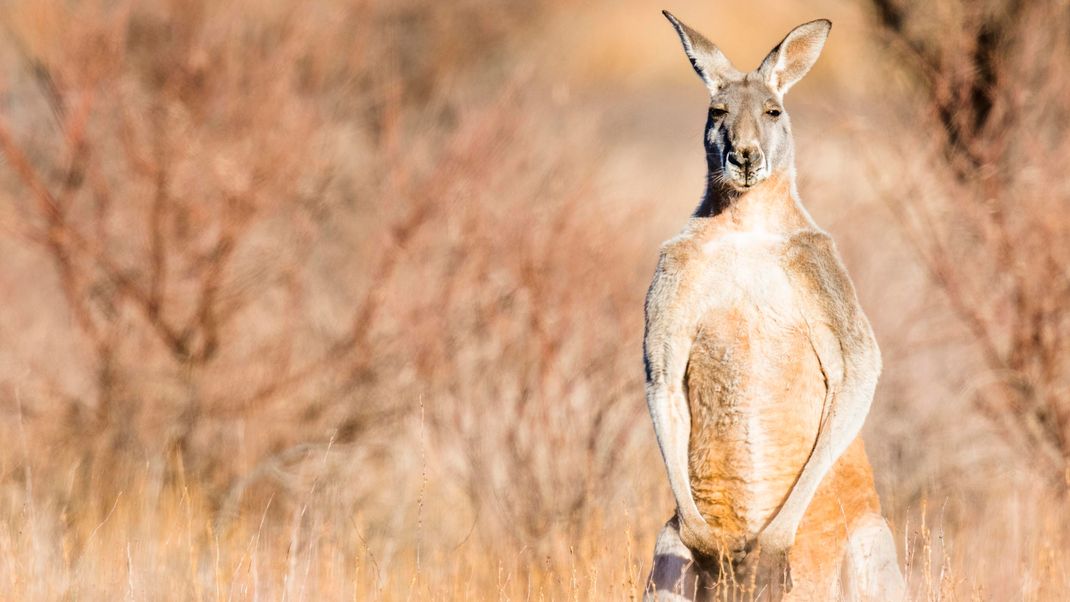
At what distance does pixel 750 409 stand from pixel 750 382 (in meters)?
0.08

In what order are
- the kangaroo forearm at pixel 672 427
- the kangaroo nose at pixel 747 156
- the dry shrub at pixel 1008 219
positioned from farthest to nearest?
the dry shrub at pixel 1008 219
the kangaroo forearm at pixel 672 427
the kangaroo nose at pixel 747 156

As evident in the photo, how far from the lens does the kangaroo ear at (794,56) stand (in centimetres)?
394

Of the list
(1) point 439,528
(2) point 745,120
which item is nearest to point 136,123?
(1) point 439,528

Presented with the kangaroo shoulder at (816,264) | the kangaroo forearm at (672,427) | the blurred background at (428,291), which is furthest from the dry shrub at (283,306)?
the kangaroo shoulder at (816,264)

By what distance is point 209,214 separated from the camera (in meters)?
7.18

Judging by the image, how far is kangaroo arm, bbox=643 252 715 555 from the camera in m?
3.74

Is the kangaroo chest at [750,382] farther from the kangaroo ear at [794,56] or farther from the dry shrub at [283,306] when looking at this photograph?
the dry shrub at [283,306]

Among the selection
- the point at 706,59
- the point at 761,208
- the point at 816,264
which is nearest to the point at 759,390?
the point at 816,264

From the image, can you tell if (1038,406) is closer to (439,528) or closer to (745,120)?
(439,528)

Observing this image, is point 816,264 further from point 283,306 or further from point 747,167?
point 283,306

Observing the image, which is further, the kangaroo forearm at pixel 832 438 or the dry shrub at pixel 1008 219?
the dry shrub at pixel 1008 219

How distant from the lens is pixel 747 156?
12.0ft

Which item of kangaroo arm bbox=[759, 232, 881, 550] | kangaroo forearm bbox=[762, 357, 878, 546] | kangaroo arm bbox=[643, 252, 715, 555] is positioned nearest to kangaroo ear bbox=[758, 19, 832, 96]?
kangaroo arm bbox=[759, 232, 881, 550]

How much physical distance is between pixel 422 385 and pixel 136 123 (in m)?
2.06
